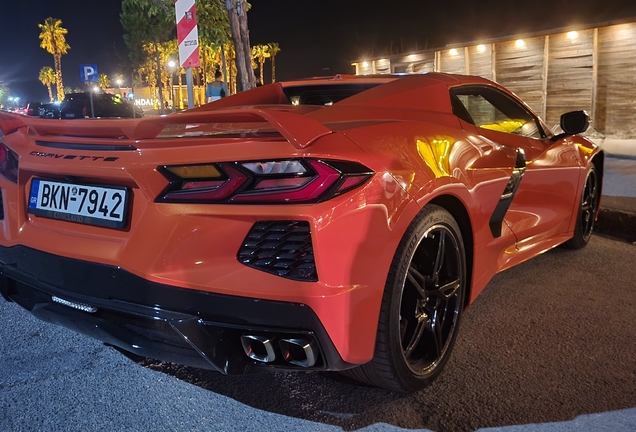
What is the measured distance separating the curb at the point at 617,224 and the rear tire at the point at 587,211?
0.75 metres

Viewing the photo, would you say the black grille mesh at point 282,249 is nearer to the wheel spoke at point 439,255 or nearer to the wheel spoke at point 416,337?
the wheel spoke at point 416,337

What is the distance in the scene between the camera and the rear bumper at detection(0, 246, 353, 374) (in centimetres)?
189

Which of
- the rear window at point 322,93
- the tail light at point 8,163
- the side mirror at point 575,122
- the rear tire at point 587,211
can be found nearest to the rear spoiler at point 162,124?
the tail light at point 8,163

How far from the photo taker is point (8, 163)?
2.56m

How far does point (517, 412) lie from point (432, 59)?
18154mm

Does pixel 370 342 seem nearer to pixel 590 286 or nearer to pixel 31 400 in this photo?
pixel 31 400

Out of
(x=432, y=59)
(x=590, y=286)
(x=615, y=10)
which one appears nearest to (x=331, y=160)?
(x=590, y=286)

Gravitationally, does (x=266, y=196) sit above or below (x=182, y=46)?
below

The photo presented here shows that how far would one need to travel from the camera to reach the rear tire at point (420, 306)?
7.11 feet

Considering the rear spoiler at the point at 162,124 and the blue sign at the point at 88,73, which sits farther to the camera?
the blue sign at the point at 88,73

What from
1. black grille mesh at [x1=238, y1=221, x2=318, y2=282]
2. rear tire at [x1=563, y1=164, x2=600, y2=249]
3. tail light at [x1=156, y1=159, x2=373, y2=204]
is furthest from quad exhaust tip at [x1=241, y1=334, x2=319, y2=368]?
rear tire at [x1=563, y1=164, x2=600, y2=249]

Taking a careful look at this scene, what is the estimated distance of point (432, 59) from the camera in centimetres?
1914

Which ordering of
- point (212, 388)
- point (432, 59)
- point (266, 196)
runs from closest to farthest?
point (266, 196)
point (212, 388)
point (432, 59)

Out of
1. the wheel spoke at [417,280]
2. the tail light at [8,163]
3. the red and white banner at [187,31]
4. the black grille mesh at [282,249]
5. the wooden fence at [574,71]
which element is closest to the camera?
the black grille mesh at [282,249]
